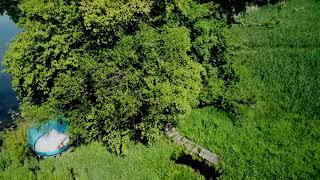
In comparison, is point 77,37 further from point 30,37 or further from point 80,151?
point 80,151

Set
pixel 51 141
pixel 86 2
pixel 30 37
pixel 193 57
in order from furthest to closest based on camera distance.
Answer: pixel 51 141
pixel 193 57
pixel 30 37
pixel 86 2

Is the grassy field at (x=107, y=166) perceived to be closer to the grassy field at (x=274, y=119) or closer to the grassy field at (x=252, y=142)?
the grassy field at (x=252, y=142)

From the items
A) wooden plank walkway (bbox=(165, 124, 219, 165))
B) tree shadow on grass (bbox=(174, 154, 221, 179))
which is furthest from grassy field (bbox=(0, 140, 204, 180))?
wooden plank walkway (bbox=(165, 124, 219, 165))

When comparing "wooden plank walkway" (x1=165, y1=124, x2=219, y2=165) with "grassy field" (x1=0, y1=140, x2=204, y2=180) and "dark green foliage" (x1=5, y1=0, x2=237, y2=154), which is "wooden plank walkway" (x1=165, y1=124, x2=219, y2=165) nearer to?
"grassy field" (x1=0, y1=140, x2=204, y2=180)

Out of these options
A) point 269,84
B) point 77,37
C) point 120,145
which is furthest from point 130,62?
point 269,84

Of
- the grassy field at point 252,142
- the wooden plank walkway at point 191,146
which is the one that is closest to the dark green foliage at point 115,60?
the grassy field at point 252,142

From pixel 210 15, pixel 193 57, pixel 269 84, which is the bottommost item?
pixel 269 84
